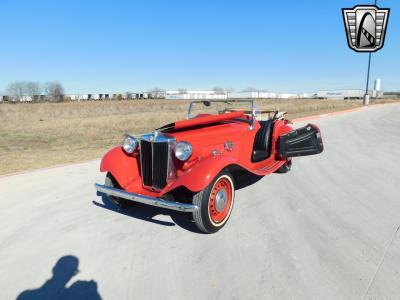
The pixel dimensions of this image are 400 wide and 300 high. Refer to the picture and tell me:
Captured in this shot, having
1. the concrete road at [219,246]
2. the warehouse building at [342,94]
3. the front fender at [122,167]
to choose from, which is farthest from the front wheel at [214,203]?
the warehouse building at [342,94]

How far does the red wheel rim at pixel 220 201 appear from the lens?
3.65 metres

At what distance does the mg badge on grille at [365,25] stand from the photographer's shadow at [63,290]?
1074 cm

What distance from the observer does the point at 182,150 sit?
3.85 m

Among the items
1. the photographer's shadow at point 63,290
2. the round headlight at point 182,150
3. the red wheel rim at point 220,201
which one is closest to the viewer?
the photographer's shadow at point 63,290

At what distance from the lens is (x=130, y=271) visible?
9.56ft

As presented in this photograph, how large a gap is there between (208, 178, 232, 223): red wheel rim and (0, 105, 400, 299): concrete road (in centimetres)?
17

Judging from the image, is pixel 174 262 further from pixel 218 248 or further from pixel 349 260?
pixel 349 260

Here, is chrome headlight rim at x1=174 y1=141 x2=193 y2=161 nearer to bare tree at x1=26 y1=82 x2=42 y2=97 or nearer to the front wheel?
the front wheel

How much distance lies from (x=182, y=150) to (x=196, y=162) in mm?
296

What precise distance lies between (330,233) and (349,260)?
1.89ft

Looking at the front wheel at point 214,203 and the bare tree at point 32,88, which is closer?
the front wheel at point 214,203

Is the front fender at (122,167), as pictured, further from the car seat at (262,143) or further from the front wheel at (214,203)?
the car seat at (262,143)

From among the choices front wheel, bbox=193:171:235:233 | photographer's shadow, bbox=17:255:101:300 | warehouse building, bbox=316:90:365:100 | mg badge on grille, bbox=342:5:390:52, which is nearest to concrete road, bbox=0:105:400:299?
photographer's shadow, bbox=17:255:101:300

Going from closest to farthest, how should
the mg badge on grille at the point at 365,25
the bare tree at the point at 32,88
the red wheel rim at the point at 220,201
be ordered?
1. the red wheel rim at the point at 220,201
2. the mg badge on grille at the point at 365,25
3. the bare tree at the point at 32,88
